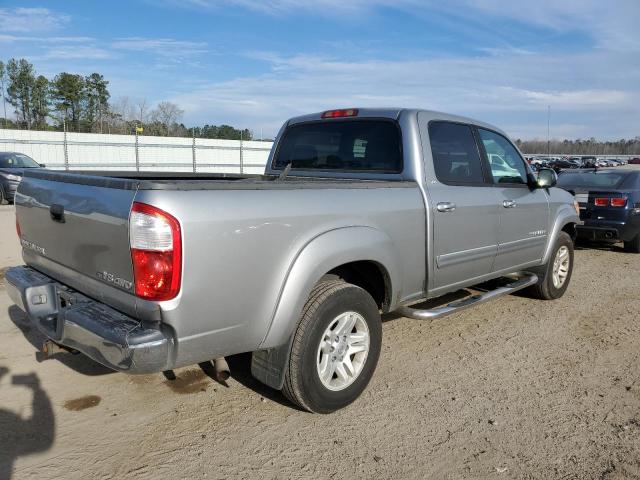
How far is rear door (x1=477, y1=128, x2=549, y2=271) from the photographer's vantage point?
4.79 m

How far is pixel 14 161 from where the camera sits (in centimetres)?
1553

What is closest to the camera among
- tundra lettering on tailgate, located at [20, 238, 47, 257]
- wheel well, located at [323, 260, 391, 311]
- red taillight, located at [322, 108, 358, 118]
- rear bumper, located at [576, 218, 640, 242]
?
tundra lettering on tailgate, located at [20, 238, 47, 257]

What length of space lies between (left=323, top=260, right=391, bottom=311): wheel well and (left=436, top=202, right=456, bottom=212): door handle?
2.38 ft

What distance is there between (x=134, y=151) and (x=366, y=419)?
25.1m

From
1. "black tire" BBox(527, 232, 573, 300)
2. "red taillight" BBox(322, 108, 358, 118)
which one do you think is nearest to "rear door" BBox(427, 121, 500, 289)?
"red taillight" BBox(322, 108, 358, 118)

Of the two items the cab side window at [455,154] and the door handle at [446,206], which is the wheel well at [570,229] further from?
the door handle at [446,206]

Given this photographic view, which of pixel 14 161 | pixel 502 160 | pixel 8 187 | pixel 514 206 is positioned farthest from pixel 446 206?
pixel 14 161

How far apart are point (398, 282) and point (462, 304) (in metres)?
0.92

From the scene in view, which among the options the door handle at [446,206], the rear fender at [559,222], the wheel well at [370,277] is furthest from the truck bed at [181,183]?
the rear fender at [559,222]

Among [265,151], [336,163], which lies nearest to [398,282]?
[336,163]

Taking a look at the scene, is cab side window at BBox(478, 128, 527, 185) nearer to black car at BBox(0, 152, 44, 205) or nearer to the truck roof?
the truck roof

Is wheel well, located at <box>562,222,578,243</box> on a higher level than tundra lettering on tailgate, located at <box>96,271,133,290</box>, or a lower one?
lower

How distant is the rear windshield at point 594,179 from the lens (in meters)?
9.63

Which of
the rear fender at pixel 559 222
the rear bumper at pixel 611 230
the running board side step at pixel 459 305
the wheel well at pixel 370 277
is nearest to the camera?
the wheel well at pixel 370 277
